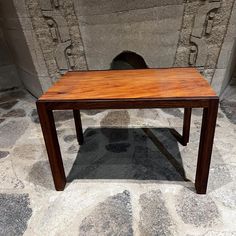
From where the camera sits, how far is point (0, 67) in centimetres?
307

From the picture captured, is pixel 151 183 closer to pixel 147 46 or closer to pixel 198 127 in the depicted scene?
pixel 198 127

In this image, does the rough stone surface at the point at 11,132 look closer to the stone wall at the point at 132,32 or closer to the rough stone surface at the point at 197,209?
the stone wall at the point at 132,32

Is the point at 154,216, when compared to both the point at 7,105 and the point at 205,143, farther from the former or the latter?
the point at 7,105

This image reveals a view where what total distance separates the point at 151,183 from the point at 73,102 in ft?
2.35

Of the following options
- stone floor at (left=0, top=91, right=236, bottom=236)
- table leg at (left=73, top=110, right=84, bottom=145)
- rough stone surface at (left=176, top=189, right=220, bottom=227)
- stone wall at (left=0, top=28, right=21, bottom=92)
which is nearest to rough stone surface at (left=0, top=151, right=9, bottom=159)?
stone floor at (left=0, top=91, right=236, bottom=236)

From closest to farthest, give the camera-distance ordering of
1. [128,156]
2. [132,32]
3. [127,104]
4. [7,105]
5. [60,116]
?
[127,104]
[128,156]
[132,32]
[60,116]
[7,105]

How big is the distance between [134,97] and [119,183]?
61 cm

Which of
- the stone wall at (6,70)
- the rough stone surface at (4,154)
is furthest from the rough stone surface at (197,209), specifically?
the stone wall at (6,70)

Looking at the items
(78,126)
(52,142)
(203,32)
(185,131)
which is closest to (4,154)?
(78,126)

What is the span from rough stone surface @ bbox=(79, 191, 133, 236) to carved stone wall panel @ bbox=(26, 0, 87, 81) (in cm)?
165

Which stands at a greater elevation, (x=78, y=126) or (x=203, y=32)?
(x=203, y=32)

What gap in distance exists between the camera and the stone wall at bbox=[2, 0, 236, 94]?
1948mm

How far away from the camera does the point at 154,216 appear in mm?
1087

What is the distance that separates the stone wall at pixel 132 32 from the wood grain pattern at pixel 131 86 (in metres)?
0.87
